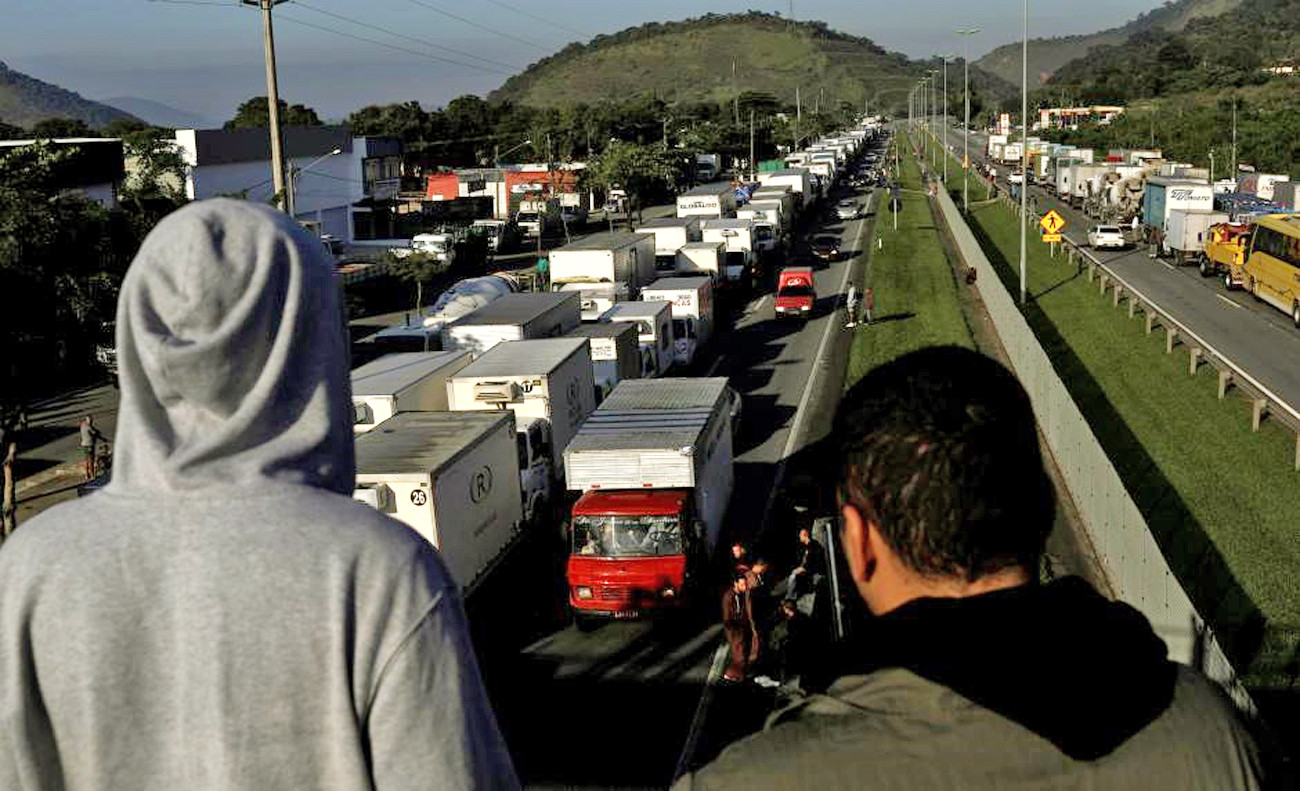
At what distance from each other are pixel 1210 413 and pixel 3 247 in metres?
23.4

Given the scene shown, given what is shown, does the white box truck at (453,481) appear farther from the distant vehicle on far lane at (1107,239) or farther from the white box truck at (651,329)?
the distant vehicle on far lane at (1107,239)

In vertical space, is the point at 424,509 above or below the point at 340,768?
below

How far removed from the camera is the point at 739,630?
52.4ft

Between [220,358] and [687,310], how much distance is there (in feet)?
126

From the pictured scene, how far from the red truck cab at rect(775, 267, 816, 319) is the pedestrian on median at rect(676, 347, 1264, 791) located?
4395cm

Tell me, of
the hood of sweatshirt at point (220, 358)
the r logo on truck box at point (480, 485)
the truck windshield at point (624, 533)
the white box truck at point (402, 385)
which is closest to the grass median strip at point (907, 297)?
the truck windshield at point (624, 533)

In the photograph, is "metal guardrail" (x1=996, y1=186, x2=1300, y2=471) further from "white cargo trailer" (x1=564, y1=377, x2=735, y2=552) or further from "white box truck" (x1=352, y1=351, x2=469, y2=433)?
"white box truck" (x1=352, y1=351, x2=469, y2=433)

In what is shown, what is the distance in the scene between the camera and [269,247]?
225 cm

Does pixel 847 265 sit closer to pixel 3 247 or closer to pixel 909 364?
pixel 3 247

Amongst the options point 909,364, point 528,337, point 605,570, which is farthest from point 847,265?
point 909,364

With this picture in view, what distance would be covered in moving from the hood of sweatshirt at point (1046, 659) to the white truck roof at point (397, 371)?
21.7 metres

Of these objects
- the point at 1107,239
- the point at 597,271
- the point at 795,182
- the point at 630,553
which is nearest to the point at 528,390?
the point at 630,553

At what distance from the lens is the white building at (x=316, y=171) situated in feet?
203

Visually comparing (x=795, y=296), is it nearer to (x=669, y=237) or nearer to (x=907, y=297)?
(x=907, y=297)
